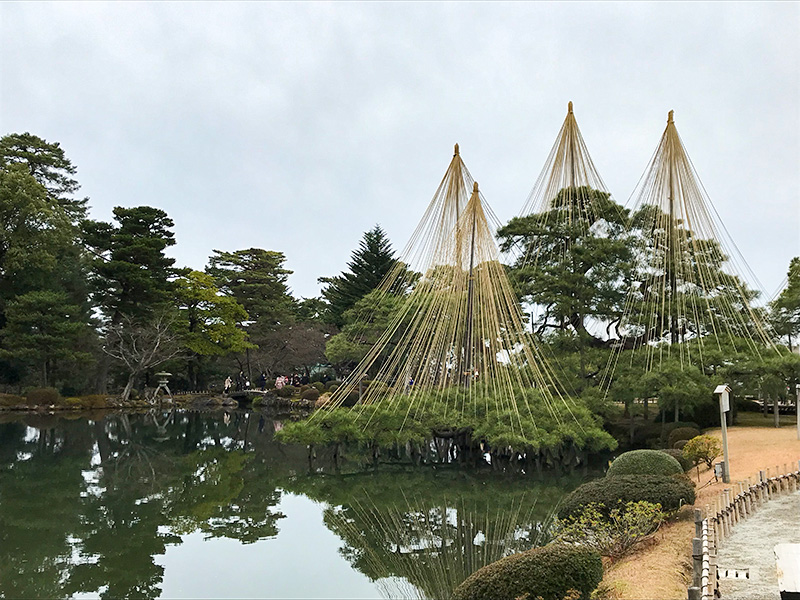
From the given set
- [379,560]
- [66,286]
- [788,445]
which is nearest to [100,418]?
[66,286]

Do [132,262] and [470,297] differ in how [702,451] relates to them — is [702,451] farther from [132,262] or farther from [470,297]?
[132,262]

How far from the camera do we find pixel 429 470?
13.9m

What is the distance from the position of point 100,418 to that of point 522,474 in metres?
17.9

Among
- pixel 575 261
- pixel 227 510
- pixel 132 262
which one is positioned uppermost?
pixel 132 262

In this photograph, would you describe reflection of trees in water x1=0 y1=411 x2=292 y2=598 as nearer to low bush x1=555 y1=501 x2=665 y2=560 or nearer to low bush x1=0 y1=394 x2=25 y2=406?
low bush x1=555 y1=501 x2=665 y2=560

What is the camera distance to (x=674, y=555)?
638 cm

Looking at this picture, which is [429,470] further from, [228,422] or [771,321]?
[228,422]

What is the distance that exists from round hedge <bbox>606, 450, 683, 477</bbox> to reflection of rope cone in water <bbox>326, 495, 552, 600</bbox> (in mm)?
1385

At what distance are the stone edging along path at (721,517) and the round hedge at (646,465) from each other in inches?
32.8

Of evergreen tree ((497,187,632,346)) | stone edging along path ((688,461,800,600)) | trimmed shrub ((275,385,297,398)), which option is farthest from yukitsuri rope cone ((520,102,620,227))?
trimmed shrub ((275,385,297,398))

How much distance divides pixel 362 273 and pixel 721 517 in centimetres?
2656

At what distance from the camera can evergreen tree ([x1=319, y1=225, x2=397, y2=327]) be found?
3241 centimetres

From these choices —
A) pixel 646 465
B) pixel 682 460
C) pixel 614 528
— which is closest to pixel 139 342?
pixel 682 460

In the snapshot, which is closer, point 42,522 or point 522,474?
point 42,522
